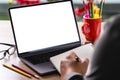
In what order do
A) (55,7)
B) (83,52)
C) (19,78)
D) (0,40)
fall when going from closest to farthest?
1. (19,78)
2. (83,52)
3. (55,7)
4. (0,40)

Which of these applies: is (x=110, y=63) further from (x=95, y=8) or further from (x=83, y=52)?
(x=95, y=8)

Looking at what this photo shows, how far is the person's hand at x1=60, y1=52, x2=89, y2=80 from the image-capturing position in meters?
0.93

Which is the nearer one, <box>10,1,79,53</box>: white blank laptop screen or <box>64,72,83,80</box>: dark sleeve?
<box>64,72,83,80</box>: dark sleeve

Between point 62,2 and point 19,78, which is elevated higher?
point 62,2

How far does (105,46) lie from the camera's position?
20.5 inches

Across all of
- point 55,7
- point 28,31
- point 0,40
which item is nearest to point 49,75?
point 28,31

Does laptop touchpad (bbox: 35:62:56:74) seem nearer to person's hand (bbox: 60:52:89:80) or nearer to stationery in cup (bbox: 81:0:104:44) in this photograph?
person's hand (bbox: 60:52:89:80)

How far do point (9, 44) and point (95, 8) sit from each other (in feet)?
1.49

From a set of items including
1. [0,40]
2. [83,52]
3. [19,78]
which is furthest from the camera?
[0,40]

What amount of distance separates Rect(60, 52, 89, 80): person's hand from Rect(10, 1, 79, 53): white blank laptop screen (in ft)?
0.64

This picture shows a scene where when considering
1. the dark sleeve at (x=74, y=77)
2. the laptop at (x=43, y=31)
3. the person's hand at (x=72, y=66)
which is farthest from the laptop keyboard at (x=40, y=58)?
the dark sleeve at (x=74, y=77)

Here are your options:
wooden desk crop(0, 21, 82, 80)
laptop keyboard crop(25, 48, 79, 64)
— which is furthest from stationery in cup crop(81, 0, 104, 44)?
wooden desk crop(0, 21, 82, 80)

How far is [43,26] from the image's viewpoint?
1167mm

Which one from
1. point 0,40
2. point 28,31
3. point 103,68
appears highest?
point 103,68
